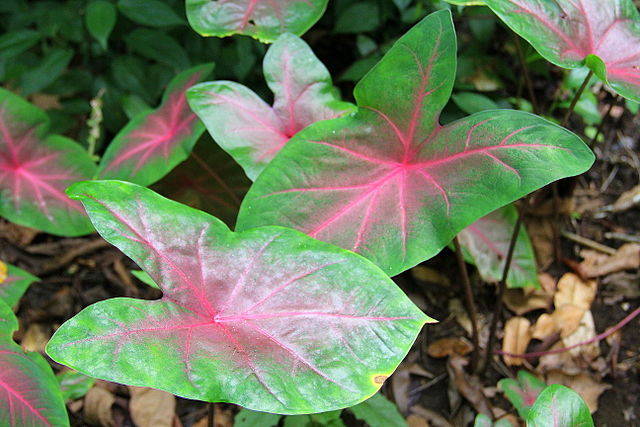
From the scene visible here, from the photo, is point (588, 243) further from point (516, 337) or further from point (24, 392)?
point (24, 392)

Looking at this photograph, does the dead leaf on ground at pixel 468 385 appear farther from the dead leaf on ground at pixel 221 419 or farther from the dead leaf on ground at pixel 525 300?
the dead leaf on ground at pixel 221 419

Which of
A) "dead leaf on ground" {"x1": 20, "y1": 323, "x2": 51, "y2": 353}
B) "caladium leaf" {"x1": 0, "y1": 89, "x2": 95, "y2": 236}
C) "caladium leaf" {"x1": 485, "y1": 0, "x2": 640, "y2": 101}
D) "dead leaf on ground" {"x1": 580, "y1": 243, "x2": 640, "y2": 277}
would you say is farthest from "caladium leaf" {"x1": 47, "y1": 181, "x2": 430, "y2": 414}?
"dead leaf on ground" {"x1": 580, "y1": 243, "x2": 640, "y2": 277}

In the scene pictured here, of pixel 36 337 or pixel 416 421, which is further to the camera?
pixel 36 337

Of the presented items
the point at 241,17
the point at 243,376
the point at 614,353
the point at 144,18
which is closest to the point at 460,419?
the point at 614,353

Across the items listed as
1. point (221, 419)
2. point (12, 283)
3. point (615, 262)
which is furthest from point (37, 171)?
point (615, 262)

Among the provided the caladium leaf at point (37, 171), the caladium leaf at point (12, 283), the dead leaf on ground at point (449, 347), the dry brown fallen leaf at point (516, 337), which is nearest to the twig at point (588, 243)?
the dry brown fallen leaf at point (516, 337)

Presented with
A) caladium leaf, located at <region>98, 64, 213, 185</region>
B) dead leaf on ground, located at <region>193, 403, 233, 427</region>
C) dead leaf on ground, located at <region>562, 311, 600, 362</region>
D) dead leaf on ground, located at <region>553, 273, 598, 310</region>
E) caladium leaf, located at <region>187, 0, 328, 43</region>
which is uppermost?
caladium leaf, located at <region>187, 0, 328, 43</region>

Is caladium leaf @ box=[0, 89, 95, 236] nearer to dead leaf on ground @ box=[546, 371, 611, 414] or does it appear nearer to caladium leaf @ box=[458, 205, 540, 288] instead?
caladium leaf @ box=[458, 205, 540, 288]
